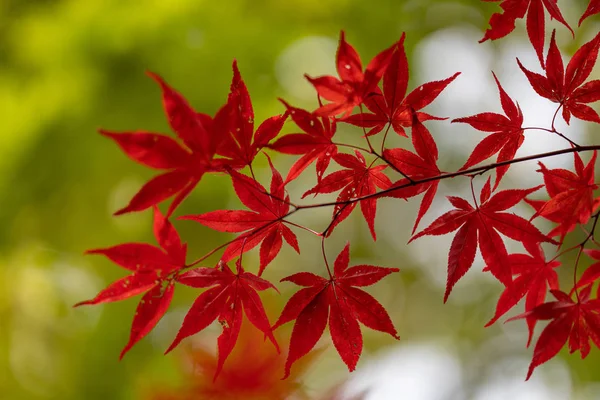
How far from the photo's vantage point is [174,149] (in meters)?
0.52

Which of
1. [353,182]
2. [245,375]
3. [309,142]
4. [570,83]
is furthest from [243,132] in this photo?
[245,375]

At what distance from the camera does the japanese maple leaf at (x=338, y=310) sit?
0.66 meters

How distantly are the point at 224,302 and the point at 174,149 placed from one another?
9.7 inches

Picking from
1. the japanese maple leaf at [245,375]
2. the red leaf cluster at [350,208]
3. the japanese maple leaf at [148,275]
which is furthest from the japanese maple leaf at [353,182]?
the japanese maple leaf at [245,375]

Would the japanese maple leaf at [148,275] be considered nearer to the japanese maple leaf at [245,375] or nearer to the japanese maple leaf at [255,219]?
the japanese maple leaf at [255,219]

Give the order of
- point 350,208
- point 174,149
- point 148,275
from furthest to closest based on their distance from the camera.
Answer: point 350,208 → point 148,275 → point 174,149

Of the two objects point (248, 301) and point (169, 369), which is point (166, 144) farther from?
point (169, 369)

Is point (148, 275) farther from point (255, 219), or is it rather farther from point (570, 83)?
point (570, 83)

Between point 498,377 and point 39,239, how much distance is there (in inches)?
110

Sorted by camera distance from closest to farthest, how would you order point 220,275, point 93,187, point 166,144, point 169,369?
point 166,144 → point 220,275 → point 169,369 → point 93,187

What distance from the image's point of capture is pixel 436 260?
315 centimetres

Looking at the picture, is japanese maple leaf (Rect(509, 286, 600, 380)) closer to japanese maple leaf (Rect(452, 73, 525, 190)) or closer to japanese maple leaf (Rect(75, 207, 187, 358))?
japanese maple leaf (Rect(452, 73, 525, 190))

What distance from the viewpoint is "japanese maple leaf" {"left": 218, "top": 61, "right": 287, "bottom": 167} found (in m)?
0.62

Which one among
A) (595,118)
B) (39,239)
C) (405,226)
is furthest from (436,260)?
(595,118)
